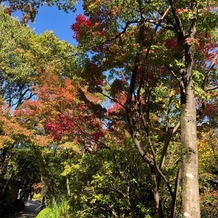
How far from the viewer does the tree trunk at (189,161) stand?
4.11 meters

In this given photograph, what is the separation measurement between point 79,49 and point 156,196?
364 cm

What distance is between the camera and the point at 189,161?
4344 mm

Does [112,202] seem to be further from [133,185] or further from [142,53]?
[142,53]

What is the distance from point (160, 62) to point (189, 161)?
6.89 feet

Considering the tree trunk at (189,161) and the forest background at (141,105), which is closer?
the tree trunk at (189,161)

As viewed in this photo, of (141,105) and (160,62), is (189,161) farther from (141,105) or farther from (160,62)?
(141,105)

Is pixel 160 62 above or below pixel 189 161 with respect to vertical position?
above

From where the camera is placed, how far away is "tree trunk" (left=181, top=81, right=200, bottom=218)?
13.5 feet

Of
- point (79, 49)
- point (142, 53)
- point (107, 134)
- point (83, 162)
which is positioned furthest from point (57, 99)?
point (142, 53)

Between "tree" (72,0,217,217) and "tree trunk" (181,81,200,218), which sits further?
"tree" (72,0,217,217)

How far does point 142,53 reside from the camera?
19.2 ft

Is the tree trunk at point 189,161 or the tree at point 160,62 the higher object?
the tree at point 160,62

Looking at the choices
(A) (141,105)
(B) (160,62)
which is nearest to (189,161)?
(B) (160,62)

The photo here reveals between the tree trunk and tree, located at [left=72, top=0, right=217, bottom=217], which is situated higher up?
tree, located at [left=72, top=0, right=217, bottom=217]
